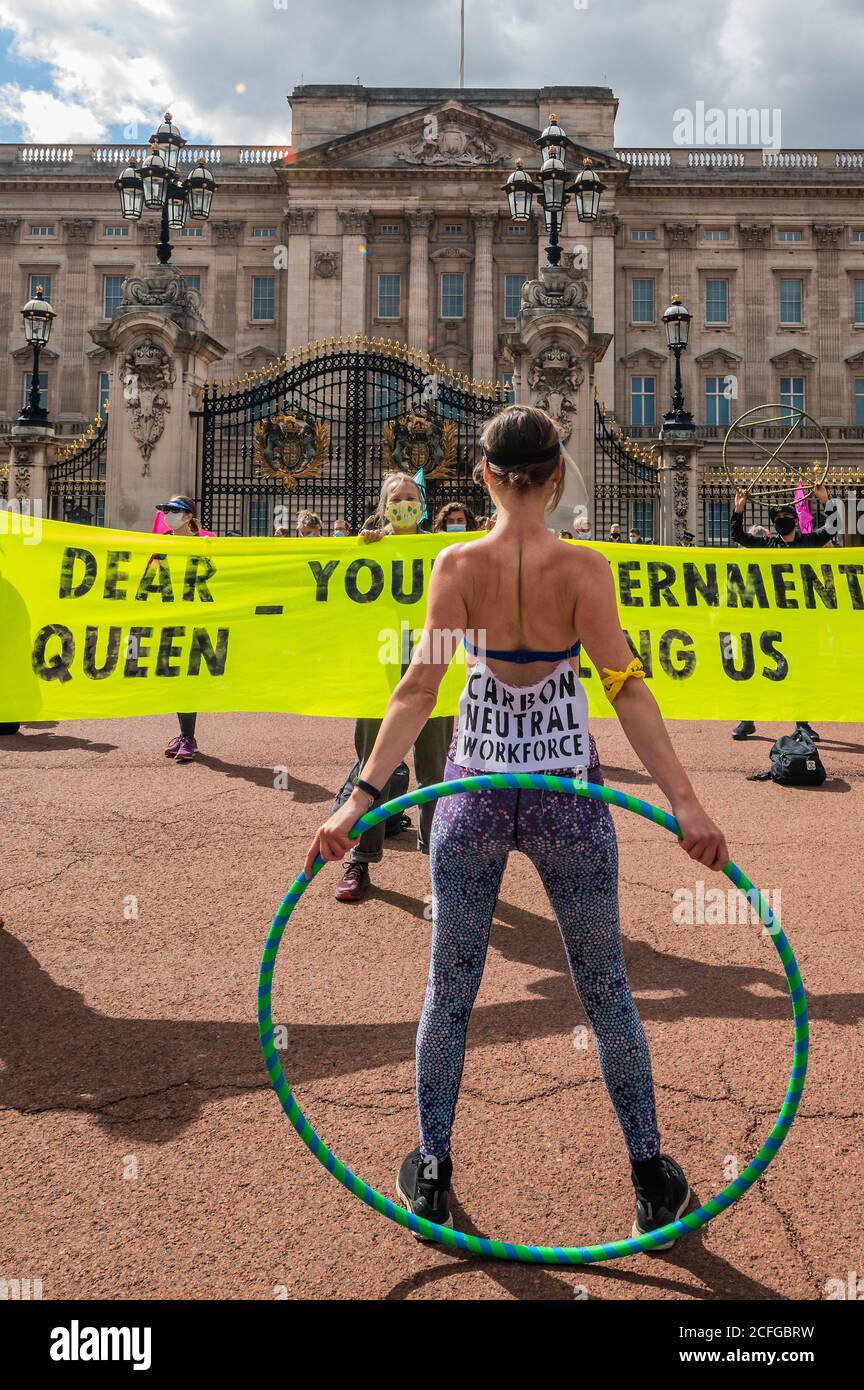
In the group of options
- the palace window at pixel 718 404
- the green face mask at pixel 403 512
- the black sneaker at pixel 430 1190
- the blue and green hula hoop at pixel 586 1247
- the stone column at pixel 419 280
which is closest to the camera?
the blue and green hula hoop at pixel 586 1247

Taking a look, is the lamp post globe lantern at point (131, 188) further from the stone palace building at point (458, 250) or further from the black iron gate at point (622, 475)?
the stone palace building at point (458, 250)

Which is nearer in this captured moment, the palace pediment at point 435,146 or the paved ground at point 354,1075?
the paved ground at point 354,1075

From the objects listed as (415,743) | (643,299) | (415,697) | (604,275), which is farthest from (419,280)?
(415,697)

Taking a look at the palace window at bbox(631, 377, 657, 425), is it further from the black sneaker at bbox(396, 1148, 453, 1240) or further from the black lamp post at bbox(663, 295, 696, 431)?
the black sneaker at bbox(396, 1148, 453, 1240)

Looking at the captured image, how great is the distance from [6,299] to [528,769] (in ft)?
197

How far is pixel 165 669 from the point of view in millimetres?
6586

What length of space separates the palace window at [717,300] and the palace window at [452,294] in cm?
1317

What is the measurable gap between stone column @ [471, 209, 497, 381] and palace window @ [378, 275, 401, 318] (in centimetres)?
406

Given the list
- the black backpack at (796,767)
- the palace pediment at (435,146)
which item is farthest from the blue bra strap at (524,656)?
the palace pediment at (435,146)

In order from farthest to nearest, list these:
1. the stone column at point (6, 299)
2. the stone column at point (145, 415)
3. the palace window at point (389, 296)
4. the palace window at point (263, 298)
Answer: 1. the palace window at point (263, 298)
2. the stone column at point (6, 299)
3. the palace window at point (389, 296)
4. the stone column at point (145, 415)

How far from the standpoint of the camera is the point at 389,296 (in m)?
51.7

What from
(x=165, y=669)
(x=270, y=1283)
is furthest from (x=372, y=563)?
(x=270, y=1283)

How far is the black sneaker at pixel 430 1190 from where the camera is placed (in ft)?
9.57
